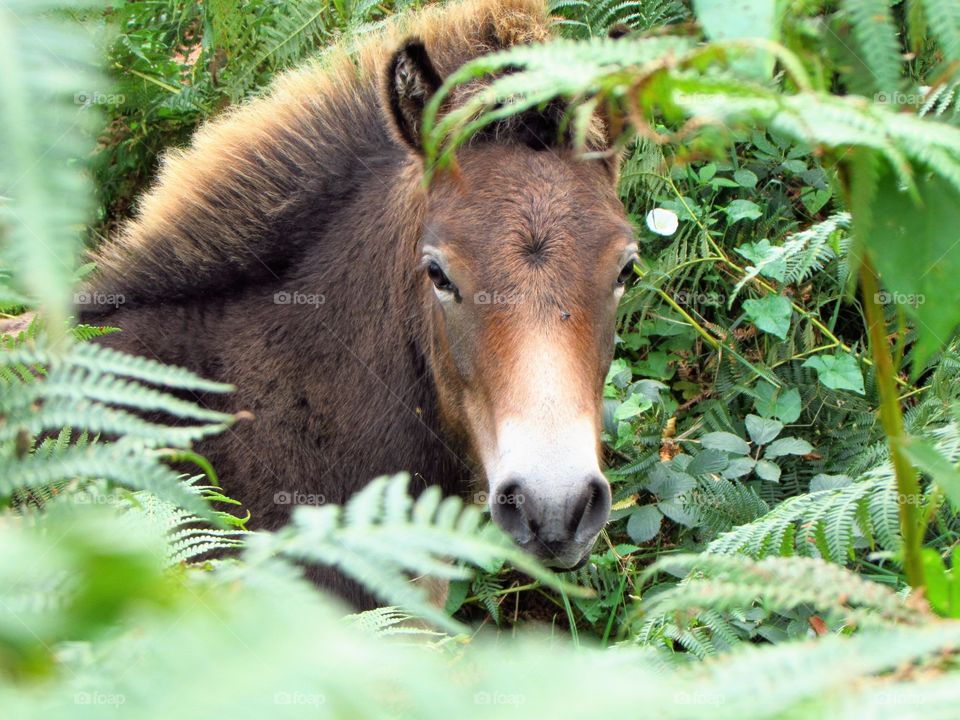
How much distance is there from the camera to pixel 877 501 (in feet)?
6.27

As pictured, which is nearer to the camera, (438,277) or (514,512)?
(514,512)

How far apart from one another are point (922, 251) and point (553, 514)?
1426mm


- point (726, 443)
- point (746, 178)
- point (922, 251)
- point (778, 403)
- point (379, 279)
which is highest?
point (746, 178)

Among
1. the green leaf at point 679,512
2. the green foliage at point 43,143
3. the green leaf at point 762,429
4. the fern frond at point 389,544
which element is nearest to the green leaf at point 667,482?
the green leaf at point 679,512

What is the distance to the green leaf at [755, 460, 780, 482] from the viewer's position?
407cm

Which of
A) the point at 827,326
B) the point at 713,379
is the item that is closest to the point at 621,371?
the point at 713,379

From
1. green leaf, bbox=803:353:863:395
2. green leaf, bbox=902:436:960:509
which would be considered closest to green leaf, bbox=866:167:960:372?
green leaf, bbox=902:436:960:509

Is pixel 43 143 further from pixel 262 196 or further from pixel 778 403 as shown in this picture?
pixel 778 403

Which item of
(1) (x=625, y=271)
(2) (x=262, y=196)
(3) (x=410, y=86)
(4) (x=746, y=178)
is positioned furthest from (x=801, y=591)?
(4) (x=746, y=178)

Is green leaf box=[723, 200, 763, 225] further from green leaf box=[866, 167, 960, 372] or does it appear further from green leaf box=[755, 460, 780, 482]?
green leaf box=[866, 167, 960, 372]

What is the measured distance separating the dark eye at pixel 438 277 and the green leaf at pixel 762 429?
6.19 ft

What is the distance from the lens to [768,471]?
4.11m

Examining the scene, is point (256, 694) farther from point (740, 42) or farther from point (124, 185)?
point (124, 185)

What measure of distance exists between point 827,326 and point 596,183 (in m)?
2.26
